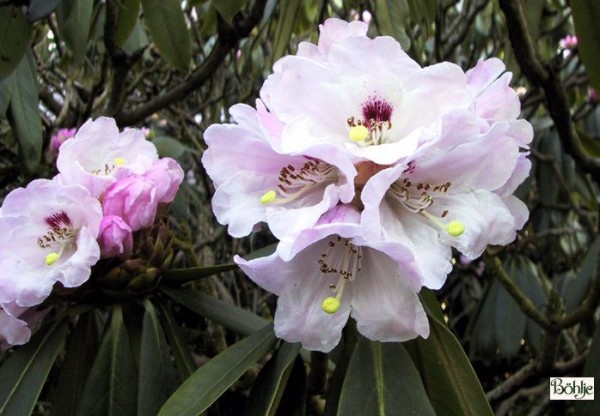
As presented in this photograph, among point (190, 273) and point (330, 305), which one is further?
point (190, 273)

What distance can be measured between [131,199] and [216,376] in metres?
0.22

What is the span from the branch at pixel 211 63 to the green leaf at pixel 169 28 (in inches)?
6.2

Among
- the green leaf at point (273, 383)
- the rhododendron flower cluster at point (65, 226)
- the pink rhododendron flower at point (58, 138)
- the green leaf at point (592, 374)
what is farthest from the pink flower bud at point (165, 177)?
the pink rhododendron flower at point (58, 138)

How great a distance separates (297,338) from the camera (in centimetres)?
55

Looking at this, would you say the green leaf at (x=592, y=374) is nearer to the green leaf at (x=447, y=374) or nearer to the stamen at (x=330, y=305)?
the green leaf at (x=447, y=374)

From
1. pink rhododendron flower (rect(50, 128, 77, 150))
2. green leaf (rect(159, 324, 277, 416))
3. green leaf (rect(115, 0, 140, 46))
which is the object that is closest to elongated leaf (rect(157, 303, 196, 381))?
green leaf (rect(159, 324, 277, 416))

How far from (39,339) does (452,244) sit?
509 millimetres

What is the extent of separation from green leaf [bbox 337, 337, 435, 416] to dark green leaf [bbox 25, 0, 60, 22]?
0.60m

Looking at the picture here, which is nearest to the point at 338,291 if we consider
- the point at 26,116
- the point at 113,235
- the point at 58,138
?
the point at 113,235

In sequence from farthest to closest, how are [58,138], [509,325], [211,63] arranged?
[509,325] < [58,138] < [211,63]

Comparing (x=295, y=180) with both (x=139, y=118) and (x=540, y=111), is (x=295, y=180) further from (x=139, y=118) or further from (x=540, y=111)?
(x=540, y=111)

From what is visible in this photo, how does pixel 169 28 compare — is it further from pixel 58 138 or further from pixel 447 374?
pixel 447 374

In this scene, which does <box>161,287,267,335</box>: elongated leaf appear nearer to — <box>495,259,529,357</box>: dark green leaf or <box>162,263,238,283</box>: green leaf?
<box>162,263,238,283</box>: green leaf

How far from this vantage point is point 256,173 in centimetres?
58
